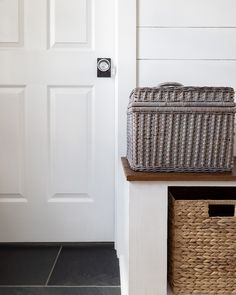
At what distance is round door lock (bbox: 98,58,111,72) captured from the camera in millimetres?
1554

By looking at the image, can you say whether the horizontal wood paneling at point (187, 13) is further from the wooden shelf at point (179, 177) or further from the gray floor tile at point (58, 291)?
the gray floor tile at point (58, 291)

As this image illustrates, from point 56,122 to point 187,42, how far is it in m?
0.70

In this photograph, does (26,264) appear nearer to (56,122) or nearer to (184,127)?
(56,122)

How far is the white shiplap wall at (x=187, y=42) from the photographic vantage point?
1.36 m

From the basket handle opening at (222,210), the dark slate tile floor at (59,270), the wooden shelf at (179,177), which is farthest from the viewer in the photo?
the dark slate tile floor at (59,270)

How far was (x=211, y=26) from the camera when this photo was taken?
1.37 metres

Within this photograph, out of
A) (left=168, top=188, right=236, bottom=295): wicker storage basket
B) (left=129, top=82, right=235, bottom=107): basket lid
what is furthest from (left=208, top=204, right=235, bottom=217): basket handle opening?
(left=129, top=82, right=235, bottom=107): basket lid

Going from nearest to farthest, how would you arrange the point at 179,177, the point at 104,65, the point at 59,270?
the point at 179,177 < the point at 59,270 < the point at 104,65

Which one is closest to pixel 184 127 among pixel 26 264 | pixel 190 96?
pixel 190 96

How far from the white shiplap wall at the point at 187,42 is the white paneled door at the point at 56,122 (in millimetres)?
251

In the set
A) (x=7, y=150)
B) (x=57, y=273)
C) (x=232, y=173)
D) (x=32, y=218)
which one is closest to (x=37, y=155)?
(x=7, y=150)

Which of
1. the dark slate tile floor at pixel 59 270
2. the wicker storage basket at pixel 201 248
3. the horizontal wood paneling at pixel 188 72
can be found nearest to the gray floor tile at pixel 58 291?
the dark slate tile floor at pixel 59 270

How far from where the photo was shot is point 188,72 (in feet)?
4.53

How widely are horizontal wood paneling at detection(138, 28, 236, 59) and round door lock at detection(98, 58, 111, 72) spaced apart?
23 centimetres
